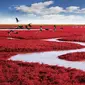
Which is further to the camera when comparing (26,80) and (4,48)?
(4,48)

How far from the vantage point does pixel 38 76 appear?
17.7 meters

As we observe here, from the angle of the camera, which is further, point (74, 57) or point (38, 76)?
point (74, 57)

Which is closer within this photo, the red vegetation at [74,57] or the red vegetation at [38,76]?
the red vegetation at [38,76]

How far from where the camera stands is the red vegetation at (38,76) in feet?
53.1

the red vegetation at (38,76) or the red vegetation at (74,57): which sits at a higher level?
the red vegetation at (38,76)

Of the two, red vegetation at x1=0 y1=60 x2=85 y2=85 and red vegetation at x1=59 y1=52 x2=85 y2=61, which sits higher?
red vegetation at x1=0 y1=60 x2=85 y2=85

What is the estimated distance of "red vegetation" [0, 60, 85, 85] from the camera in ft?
53.1

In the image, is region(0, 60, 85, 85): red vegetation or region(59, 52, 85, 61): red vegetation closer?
region(0, 60, 85, 85): red vegetation

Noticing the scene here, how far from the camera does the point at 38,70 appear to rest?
19234 mm

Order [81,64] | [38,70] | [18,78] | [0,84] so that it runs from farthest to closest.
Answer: [81,64], [38,70], [18,78], [0,84]

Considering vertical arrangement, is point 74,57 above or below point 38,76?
below

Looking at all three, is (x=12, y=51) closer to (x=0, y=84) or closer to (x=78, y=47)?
(x=78, y=47)

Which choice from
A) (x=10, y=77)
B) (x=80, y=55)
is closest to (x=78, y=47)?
(x=80, y=55)

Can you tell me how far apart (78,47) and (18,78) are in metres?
20.6
